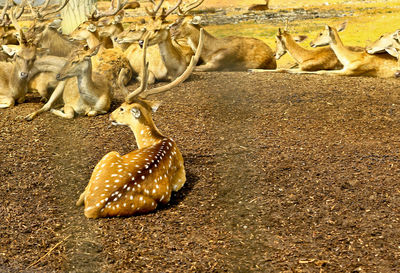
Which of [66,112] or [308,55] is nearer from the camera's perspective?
[66,112]

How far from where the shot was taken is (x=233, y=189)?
3.76 metres

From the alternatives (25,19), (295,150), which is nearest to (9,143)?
(295,150)

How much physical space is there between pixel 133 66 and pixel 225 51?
4.42 ft

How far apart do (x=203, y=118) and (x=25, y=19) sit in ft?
20.4

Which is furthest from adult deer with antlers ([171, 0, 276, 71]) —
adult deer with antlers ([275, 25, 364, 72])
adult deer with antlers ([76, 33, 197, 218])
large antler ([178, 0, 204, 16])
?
adult deer with antlers ([76, 33, 197, 218])

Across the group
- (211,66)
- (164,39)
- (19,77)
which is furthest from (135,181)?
(211,66)

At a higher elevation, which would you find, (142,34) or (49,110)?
(142,34)

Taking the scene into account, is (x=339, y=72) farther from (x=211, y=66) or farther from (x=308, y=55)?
(x=211, y=66)

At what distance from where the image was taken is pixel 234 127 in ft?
16.6

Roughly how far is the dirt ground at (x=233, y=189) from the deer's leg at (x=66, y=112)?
0.07 m

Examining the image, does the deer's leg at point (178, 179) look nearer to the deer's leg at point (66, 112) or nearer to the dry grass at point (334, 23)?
the deer's leg at point (66, 112)

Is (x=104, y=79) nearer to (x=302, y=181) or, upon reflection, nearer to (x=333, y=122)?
(x=333, y=122)

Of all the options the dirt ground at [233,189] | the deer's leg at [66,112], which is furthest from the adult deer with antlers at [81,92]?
the dirt ground at [233,189]

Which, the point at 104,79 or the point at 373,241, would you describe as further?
the point at 104,79
